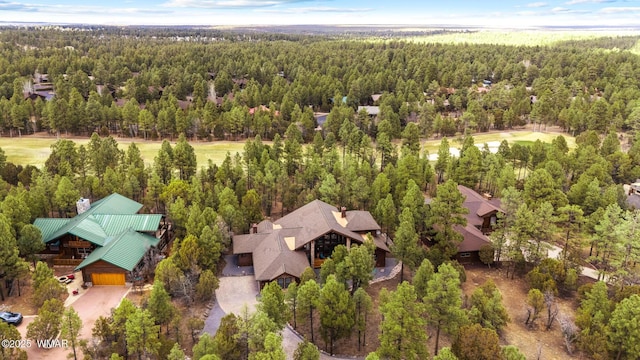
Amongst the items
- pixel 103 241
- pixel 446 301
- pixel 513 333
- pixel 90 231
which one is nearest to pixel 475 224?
pixel 513 333

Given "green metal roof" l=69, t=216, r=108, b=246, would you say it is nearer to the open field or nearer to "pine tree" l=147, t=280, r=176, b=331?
"pine tree" l=147, t=280, r=176, b=331

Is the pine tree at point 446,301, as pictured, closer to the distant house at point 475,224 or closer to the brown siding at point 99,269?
the distant house at point 475,224

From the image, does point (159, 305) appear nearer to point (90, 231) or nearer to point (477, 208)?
point (90, 231)

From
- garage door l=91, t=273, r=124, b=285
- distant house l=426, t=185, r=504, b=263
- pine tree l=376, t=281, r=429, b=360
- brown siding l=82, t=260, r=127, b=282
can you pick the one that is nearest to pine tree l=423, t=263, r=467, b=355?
pine tree l=376, t=281, r=429, b=360

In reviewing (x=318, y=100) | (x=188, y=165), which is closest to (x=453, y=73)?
(x=318, y=100)

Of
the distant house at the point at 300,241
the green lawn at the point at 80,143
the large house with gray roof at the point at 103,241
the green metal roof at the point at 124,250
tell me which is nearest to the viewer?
the green metal roof at the point at 124,250

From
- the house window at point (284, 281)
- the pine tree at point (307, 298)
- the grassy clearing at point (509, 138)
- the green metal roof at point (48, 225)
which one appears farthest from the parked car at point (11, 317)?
the grassy clearing at point (509, 138)
